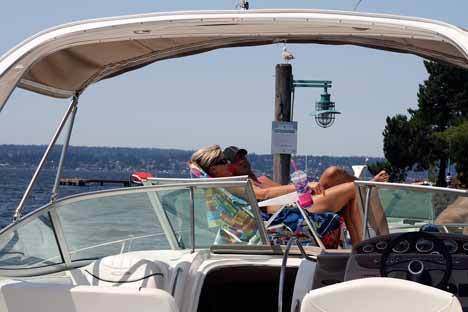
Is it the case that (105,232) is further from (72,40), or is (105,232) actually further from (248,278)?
(72,40)

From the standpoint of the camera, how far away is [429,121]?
40.5 metres

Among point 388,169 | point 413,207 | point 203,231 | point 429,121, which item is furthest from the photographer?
point 429,121

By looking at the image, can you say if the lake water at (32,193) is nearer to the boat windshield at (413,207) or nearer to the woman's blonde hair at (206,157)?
the woman's blonde hair at (206,157)

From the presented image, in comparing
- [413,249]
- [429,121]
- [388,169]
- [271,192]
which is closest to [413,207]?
[413,249]

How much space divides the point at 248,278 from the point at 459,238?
1.50 m

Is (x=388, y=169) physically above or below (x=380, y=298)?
above

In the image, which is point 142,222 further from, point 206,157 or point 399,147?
point 399,147

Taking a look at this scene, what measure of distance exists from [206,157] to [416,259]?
3.45 meters

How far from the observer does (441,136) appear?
35.9 m

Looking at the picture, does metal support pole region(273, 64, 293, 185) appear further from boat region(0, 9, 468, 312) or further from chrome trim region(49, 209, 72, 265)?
chrome trim region(49, 209, 72, 265)

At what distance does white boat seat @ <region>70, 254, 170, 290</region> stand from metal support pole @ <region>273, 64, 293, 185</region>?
8237mm

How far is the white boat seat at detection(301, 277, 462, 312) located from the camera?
3.71 metres

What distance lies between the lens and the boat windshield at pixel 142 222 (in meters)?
5.59

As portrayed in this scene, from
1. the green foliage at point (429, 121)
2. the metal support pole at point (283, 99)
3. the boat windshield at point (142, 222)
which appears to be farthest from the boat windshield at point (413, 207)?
the green foliage at point (429, 121)
